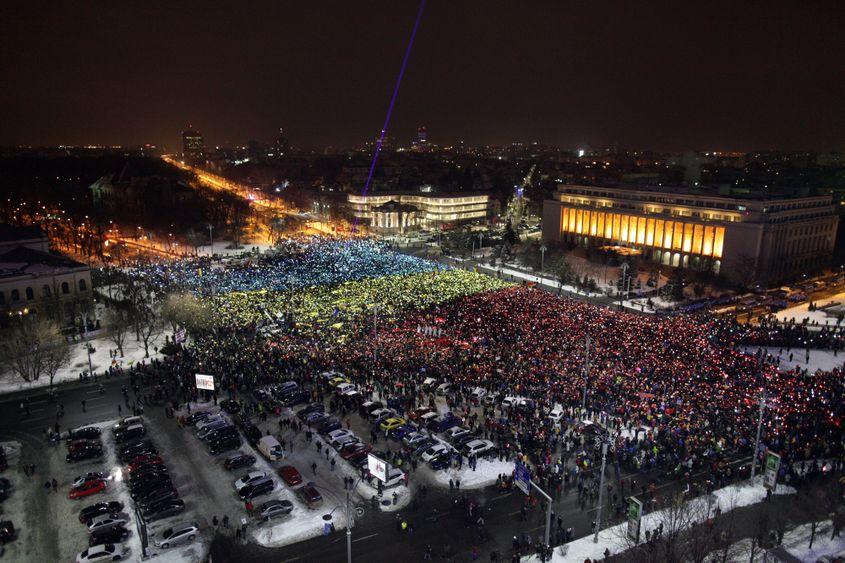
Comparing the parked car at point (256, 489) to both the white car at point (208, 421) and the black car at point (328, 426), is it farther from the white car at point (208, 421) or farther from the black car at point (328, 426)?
the white car at point (208, 421)

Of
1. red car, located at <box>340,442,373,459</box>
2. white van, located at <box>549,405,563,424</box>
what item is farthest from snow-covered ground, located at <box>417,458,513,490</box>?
white van, located at <box>549,405,563,424</box>

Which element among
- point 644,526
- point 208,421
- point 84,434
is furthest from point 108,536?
point 644,526

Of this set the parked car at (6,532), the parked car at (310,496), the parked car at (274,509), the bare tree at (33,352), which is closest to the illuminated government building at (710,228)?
the parked car at (310,496)

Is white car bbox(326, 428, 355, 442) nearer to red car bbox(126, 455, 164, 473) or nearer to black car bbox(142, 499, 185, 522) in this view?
black car bbox(142, 499, 185, 522)

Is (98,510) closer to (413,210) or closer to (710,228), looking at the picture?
(710,228)

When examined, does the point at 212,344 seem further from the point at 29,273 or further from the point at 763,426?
the point at 763,426

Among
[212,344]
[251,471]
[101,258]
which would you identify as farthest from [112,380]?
[101,258]
